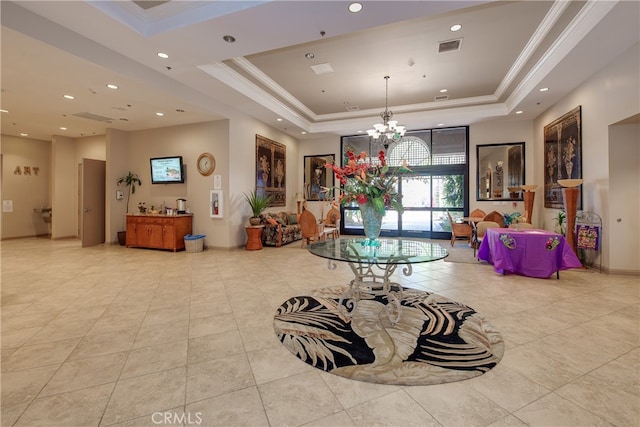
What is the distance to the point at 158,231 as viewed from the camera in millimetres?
6805

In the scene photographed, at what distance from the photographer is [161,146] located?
743 centimetres

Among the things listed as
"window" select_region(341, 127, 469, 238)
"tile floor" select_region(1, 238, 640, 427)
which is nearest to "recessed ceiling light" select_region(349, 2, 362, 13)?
"tile floor" select_region(1, 238, 640, 427)

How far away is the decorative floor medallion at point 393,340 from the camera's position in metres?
2.06

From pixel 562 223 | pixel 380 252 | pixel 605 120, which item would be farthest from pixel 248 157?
pixel 562 223

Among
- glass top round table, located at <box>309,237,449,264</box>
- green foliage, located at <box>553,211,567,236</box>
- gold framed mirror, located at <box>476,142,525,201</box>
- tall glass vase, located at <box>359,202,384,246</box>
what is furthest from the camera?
gold framed mirror, located at <box>476,142,525,201</box>

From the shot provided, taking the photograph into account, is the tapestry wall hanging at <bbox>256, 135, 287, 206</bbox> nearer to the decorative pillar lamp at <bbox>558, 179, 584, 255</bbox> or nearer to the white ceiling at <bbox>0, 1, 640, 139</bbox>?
the white ceiling at <bbox>0, 1, 640, 139</bbox>

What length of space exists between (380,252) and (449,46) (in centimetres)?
387

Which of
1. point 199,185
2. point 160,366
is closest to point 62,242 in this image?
point 199,185

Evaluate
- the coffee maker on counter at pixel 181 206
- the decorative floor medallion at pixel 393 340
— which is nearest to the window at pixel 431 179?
the coffee maker on counter at pixel 181 206

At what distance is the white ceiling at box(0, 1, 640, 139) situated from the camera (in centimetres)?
334

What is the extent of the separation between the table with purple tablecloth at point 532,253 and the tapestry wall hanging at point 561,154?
1.72 metres

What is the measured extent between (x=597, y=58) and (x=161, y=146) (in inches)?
361

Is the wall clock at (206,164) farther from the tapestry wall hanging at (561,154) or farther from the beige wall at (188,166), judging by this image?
the tapestry wall hanging at (561,154)

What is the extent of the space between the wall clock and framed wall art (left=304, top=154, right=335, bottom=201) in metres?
3.96
